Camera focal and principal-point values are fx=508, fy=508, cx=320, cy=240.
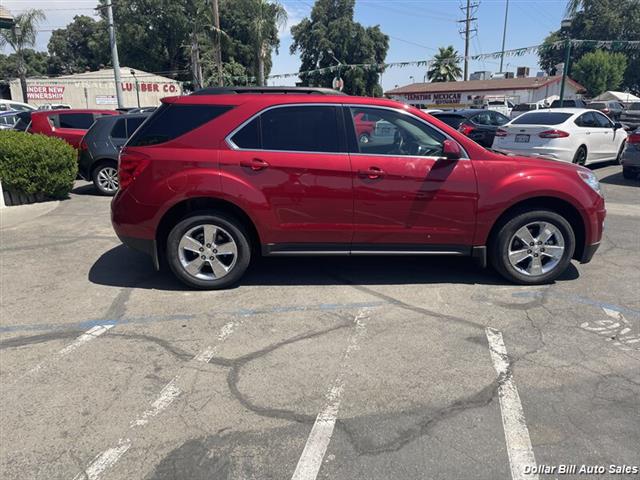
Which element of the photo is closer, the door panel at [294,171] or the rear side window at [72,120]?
the door panel at [294,171]

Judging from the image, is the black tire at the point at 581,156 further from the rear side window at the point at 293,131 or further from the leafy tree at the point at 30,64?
the leafy tree at the point at 30,64

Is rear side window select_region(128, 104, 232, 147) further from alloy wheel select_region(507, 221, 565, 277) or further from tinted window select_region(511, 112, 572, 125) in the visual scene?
tinted window select_region(511, 112, 572, 125)

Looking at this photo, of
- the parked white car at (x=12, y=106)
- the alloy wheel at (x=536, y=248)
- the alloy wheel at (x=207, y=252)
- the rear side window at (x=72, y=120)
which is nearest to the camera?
the alloy wheel at (x=207, y=252)

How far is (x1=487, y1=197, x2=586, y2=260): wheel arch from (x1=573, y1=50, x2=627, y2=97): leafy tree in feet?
207

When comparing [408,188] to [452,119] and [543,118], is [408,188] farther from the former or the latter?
[452,119]

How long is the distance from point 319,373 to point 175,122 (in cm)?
273

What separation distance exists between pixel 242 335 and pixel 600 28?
7586 cm

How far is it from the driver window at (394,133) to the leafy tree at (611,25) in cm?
6600

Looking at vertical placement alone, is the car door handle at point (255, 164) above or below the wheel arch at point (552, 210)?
above

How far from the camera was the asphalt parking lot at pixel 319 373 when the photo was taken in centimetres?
264

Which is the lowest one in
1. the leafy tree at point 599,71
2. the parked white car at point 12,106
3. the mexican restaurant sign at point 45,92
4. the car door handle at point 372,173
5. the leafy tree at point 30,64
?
the car door handle at point 372,173

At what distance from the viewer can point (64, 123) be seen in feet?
38.9

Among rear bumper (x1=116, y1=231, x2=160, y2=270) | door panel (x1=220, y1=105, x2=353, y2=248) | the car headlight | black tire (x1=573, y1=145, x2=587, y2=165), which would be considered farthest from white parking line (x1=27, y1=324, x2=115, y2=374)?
black tire (x1=573, y1=145, x2=587, y2=165)

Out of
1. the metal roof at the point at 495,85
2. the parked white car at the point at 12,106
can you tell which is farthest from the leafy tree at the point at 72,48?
the parked white car at the point at 12,106
